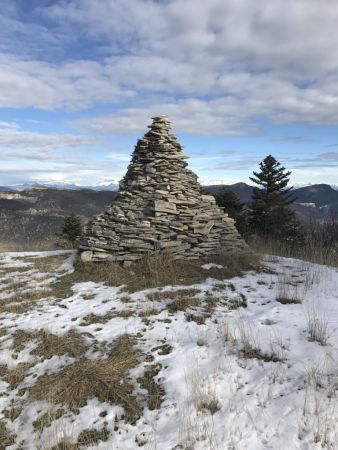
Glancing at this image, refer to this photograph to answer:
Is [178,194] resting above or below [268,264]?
above

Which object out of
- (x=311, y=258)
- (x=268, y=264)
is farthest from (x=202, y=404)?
(x=311, y=258)

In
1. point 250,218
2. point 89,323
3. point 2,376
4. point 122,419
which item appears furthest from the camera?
point 250,218

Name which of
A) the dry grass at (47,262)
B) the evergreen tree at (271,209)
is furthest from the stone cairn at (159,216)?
the evergreen tree at (271,209)

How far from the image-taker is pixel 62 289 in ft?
28.3

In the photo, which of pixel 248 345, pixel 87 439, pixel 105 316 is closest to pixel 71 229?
pixel 105 316

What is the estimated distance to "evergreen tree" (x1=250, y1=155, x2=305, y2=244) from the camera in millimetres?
29203

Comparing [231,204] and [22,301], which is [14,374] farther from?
[231,204]

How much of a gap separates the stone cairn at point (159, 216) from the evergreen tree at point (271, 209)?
17.7 meters

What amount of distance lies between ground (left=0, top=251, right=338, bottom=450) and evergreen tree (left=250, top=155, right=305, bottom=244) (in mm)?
21728

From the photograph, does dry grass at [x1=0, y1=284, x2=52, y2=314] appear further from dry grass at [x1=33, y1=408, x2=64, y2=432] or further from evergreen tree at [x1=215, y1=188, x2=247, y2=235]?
evergreen tree at [x1=215, y1=188, x2=247, y2=235]

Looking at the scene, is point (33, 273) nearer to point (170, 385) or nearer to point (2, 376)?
point (2, 376)

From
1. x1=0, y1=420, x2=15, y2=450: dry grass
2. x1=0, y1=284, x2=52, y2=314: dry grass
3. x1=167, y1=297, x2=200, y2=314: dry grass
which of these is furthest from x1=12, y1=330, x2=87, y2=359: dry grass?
x1=167, y1=297, x2=200, y2=314: dry grass

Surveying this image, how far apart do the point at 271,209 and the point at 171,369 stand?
88.7 feet

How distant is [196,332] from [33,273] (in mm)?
5814
